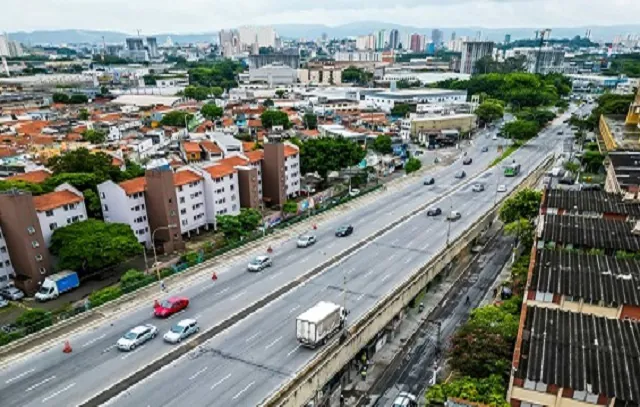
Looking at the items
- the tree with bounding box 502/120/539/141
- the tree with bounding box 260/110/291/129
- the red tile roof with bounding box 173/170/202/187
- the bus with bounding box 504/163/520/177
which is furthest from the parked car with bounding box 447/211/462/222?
the tree with bounding box 260/110/291/129

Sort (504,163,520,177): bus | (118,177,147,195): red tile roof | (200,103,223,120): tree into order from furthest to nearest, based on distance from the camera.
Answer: (200,103,223,120): tree → (504,163,520,177): bus → (118,177,147,195): red tile roof

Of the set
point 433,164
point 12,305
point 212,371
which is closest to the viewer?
point 212,371

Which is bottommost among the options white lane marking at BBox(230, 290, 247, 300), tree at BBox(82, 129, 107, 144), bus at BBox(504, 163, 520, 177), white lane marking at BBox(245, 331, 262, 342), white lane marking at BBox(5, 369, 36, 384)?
bus at BBox(504, 163, 520, 177)

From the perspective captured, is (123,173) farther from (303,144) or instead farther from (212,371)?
(212,371)

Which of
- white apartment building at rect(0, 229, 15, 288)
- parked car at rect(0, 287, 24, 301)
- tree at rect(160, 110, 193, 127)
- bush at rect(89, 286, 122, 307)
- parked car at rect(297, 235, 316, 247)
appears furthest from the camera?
tree at rect(160, 110, 193, 127)

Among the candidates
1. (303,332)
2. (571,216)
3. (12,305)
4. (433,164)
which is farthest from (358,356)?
(433,164)

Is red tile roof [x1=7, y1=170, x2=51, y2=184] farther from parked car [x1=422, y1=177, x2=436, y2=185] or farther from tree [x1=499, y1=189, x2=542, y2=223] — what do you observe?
tree [x1=499, y1=189, x2=542, y2=223]

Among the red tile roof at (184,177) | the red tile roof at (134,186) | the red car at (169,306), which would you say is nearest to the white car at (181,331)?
the red car at (169,306)
